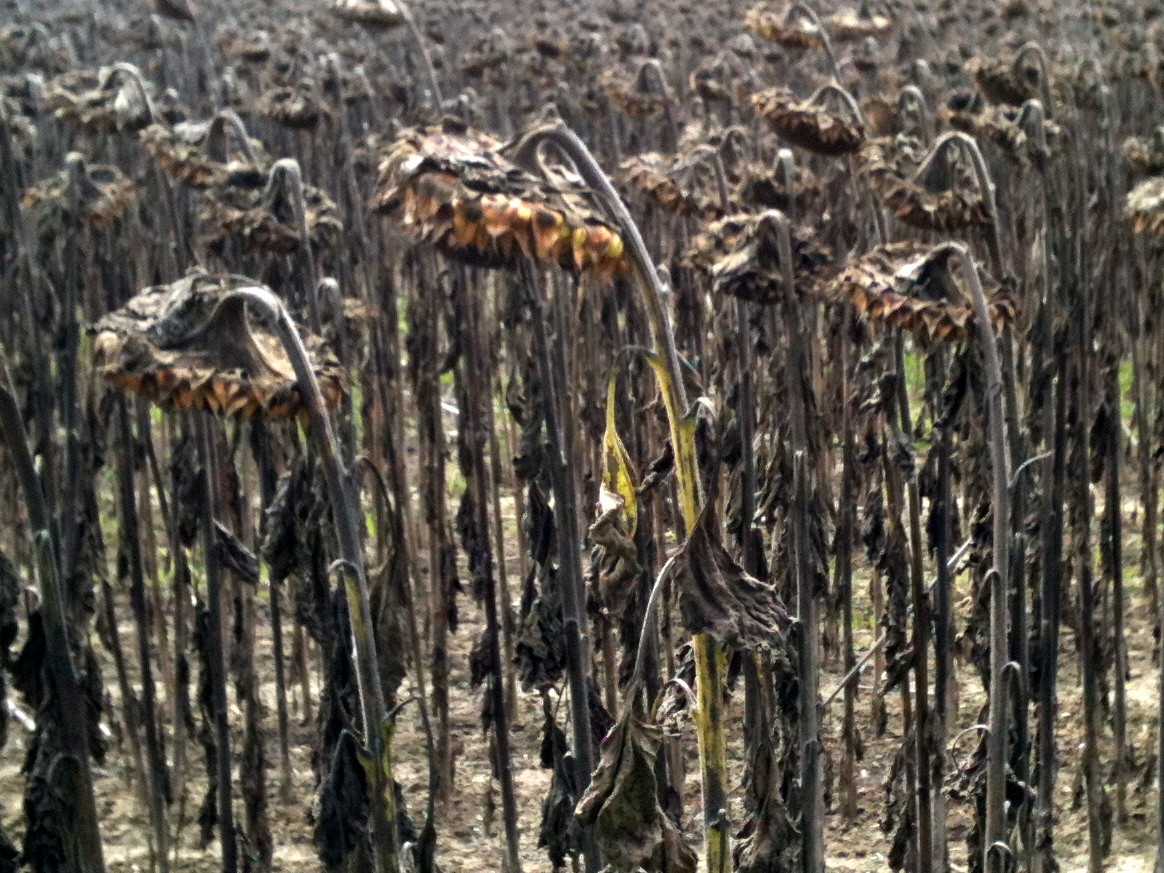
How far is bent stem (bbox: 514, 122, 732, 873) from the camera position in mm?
1567

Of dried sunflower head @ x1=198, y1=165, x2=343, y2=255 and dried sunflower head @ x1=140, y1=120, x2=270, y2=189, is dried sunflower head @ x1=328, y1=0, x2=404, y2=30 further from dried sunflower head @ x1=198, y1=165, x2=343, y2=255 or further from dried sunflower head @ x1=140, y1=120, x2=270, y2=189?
dried sunflower head @ x1=198, y1=165, x2=343, y2=255

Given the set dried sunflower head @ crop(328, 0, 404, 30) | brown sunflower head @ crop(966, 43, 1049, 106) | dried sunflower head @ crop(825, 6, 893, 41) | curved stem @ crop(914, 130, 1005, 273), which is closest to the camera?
curved stem @ crop(914, 130, 1005, 273)

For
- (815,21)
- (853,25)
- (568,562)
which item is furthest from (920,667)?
(853,25)

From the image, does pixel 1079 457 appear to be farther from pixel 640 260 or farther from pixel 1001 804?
pixel 640 260

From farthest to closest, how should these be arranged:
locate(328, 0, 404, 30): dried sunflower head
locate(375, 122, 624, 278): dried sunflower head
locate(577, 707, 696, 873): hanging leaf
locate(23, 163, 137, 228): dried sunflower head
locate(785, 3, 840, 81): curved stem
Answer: locate(328, 0, 404, 30): dried sunflower head, locate(785, 3, 840, 81): curved stem, locate(23, 163, 137, 228): dried sunflower head, locate(577, 707, 696, 873): hanging leaf, locate(375, 122, 624, 278): dried sunflower head

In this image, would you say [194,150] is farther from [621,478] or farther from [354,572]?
[621,478]

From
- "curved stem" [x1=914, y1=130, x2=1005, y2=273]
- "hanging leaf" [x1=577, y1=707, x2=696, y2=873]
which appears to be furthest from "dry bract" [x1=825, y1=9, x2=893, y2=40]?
"hanging leaf" [x1=577, y1=707, x2=696, y2=873]

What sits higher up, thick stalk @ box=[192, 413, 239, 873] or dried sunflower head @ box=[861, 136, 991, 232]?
dried sunflower head @ box=[861, 136, 991, 232]

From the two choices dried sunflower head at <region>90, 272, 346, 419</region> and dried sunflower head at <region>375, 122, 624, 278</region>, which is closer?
dried sunflower head at <region>375, 122, 624, 278</region>

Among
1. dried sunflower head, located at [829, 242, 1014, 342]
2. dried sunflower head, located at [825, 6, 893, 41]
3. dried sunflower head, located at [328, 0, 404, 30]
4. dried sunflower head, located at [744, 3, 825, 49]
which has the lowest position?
dried sunflower head, located at [829, 242, 1014, 342]

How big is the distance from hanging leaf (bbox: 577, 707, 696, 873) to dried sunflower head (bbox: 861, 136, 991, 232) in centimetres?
137

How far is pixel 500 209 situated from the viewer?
59.6 inches

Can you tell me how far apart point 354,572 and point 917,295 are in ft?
3.23

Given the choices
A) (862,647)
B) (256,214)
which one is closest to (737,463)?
(256,214)
